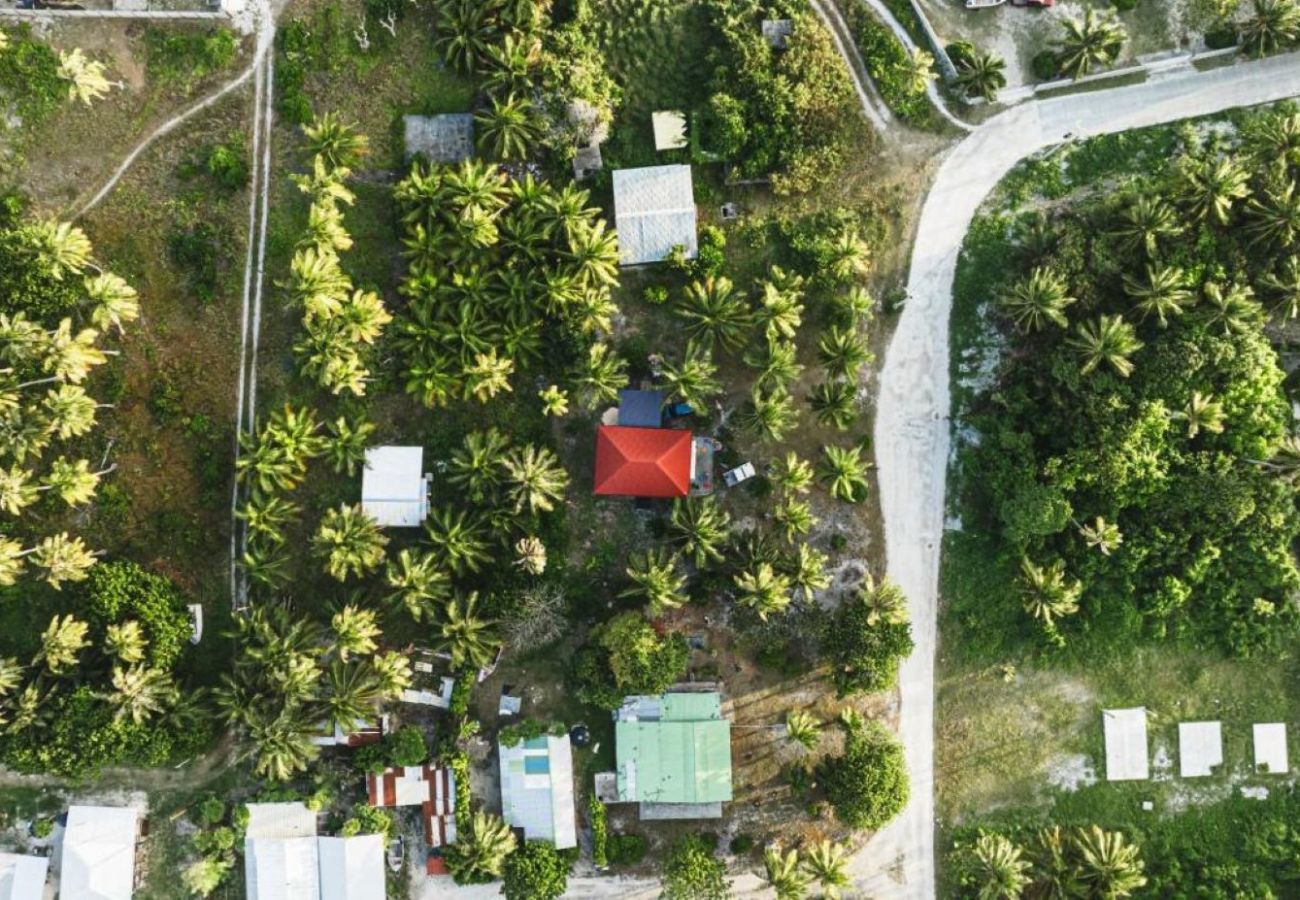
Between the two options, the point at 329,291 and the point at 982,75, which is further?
the point at 982,75

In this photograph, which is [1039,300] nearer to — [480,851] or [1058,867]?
[1058,867]

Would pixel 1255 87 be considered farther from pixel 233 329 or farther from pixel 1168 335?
pixel 233 329

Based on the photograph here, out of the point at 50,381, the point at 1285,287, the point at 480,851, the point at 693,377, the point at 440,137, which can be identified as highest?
the point at 440,137

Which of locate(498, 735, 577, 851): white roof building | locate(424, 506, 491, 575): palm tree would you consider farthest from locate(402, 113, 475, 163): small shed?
locate(498, 735, 577, 851): white roof building

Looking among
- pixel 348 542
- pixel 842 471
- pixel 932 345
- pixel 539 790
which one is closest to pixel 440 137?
pixel 348 542

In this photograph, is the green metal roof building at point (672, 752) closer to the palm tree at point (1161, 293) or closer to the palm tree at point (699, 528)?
the palm tree at point (699, 528)

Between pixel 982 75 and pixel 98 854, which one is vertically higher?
pixel 982 75

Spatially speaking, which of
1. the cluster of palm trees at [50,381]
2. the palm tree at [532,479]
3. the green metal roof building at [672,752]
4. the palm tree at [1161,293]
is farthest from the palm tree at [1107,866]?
the cluster of palm trees at [50,381]
